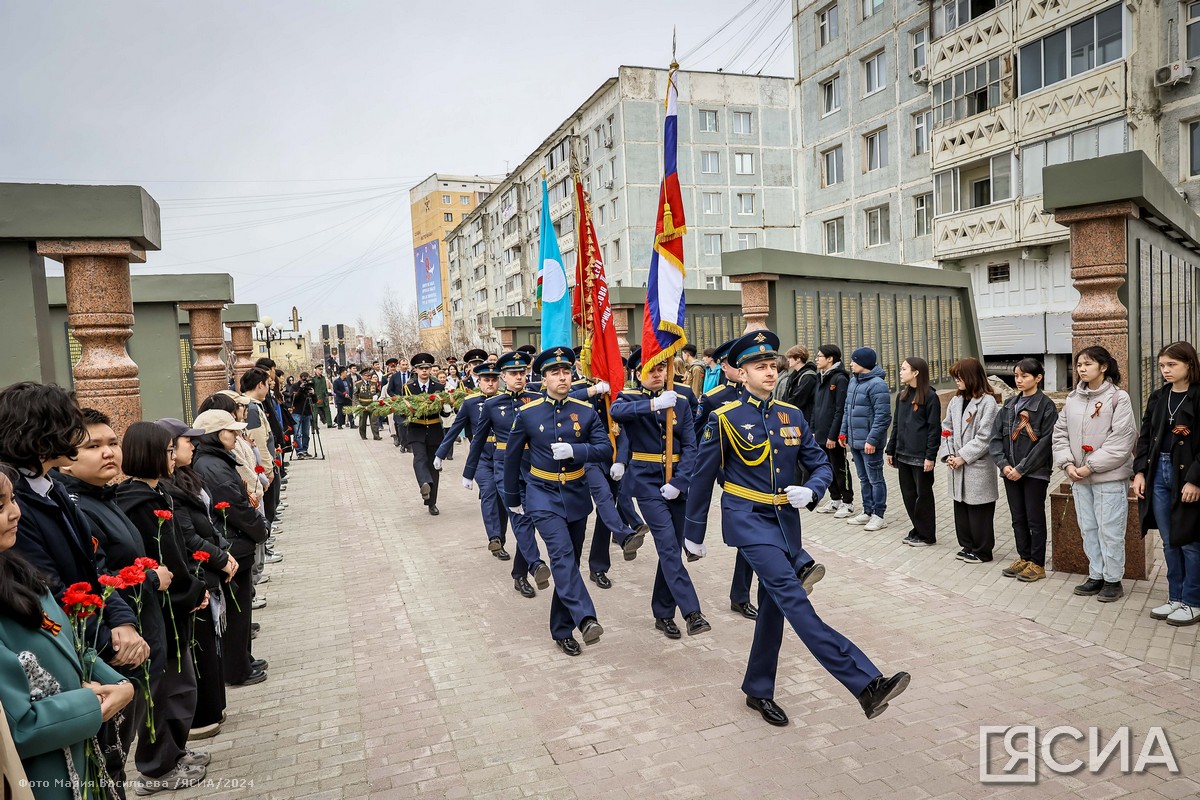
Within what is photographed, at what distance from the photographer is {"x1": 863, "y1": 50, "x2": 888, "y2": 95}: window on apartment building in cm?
2702

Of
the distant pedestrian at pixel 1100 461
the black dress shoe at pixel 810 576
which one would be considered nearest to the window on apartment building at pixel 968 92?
the distant pedestrian at pixel 1100 461

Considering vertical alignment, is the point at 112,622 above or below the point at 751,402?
below

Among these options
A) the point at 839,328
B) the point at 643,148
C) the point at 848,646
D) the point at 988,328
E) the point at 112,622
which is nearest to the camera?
the point at 112,622

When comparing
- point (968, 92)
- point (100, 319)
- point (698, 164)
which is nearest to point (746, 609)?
point (100, 319)

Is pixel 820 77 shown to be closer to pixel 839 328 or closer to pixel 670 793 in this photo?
pixel 839 328

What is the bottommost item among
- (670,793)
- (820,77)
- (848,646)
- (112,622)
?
(670,793)

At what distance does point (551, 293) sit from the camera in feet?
32.8

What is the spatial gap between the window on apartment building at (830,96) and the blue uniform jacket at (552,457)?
26862 mm

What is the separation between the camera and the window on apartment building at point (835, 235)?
2945 centimetres

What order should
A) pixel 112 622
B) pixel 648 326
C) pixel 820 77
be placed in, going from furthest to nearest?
pixel 820 77 < pixel 648 326 < pixel 112 622

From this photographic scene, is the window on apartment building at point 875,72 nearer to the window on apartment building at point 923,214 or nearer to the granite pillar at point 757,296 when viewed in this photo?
the window on apartment building at point 923,214

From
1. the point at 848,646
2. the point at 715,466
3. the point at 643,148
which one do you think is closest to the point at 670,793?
the point at 848,646

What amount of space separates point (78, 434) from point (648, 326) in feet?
14.4

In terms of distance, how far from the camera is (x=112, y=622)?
3.01m
